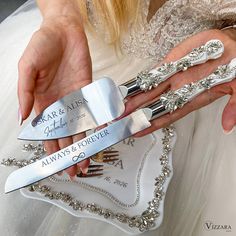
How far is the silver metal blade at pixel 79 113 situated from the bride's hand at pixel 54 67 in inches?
0.6

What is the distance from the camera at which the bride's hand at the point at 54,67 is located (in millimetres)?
534

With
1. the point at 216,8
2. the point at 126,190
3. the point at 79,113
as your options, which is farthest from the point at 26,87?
the point at 216,8

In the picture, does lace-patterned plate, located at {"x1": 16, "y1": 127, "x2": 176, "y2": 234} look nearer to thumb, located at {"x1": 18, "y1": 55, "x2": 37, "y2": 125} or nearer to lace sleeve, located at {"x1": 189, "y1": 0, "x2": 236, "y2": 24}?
thumb, located at {"x1": 18, "y1": 55, "x2": 37, "y2": 125}

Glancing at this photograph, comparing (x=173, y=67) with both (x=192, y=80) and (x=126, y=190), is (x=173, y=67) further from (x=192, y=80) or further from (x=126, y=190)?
(x=126, y=190)

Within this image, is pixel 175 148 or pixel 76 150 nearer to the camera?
pixel 76 150

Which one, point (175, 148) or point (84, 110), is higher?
point (84, 110)

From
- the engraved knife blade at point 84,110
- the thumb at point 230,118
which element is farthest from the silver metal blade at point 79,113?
the thumb at point 230,118

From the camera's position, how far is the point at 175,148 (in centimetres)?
62

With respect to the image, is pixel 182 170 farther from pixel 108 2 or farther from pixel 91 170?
pixel 108 2

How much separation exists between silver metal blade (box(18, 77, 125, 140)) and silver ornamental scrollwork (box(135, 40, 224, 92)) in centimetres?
5

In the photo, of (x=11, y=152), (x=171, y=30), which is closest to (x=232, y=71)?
(x=171, y=30)

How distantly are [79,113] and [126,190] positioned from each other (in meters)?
0.11

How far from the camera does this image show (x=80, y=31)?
24.7 inches

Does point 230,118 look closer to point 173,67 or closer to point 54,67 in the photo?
point 173,67
